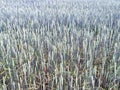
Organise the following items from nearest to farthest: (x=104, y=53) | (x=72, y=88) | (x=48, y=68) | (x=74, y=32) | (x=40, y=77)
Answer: (x=72, y=88)
(x=40, y=77)
(x=48, y=68)
(x=104, y=53)
(x=74, y=32)

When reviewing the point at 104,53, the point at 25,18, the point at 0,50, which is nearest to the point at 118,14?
the point at 25,18

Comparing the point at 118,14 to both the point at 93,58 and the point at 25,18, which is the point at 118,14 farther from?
the point at 93,58

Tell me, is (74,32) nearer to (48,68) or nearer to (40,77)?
(48,68)

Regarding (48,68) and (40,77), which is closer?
(40,77)

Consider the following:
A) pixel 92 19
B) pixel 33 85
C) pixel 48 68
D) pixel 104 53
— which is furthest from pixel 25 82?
pixel 92 19

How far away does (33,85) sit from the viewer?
1.79 meters

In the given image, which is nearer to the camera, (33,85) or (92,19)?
(33,85)

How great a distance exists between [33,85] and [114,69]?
1.73 ft

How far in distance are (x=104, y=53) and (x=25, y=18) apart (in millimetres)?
1789

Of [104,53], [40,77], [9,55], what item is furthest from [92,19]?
[40,77]

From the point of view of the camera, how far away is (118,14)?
409 cm

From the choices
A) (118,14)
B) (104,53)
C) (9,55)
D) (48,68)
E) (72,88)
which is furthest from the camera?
(118,14)

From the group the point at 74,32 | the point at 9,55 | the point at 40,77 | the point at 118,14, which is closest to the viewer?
the point at 40,77

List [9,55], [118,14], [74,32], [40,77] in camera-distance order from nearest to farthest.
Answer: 1. [40,77]
2. [9,55]
3. [74,32]
4. [118,14]
